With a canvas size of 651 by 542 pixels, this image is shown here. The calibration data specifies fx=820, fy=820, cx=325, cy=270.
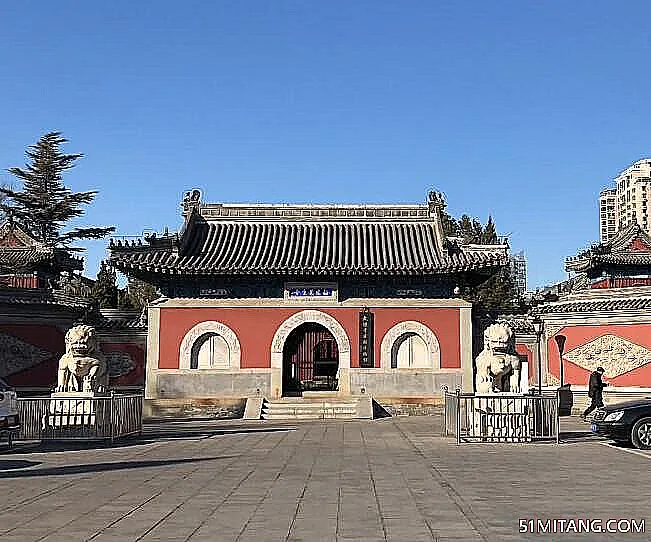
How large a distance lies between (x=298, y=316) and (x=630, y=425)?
507 inches

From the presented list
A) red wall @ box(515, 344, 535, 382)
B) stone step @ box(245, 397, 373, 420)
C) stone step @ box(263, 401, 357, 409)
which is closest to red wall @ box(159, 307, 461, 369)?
stone step @ box(245, 397, 373, 420)

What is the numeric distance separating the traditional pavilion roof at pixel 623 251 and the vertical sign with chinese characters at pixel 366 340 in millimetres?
9639

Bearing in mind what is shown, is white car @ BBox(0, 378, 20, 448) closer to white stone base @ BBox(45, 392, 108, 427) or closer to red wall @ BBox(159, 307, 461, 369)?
white stone base @ BBox(45, 392, 108, 427)

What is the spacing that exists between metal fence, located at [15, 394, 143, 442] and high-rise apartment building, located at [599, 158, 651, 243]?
91552mm

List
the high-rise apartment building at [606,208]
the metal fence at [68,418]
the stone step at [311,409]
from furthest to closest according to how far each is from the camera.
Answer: the high-rise apartment building at [606,208] < the stone step at [311,409] < the metal fence at [68,418]

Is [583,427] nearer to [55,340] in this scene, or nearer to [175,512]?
[175,512]

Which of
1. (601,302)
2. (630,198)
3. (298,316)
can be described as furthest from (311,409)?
(630,198)

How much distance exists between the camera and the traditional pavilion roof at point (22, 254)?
96.6 ft

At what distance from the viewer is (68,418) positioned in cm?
1559

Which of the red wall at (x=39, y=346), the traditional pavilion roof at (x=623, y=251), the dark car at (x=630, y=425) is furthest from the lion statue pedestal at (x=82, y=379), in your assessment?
the traditional pavilion roof at (x=623, y=251)

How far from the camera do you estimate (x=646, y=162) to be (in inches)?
4299

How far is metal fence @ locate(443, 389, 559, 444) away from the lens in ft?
51.5

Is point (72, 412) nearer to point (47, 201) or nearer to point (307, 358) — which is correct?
point (307, 358)

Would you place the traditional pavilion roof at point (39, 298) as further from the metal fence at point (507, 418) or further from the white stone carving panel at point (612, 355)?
the white stone carving panel at point (612, 355)
